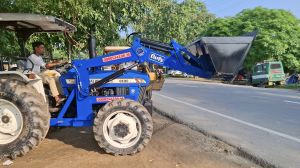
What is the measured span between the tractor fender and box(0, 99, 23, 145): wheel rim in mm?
437

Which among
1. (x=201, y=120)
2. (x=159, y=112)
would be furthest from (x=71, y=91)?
(x=159, y=112)

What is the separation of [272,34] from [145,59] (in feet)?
152

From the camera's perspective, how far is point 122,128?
7.39 metres

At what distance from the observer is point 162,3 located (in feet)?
51.0

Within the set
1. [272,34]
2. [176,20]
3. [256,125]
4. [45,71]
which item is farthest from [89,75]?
[176,20]

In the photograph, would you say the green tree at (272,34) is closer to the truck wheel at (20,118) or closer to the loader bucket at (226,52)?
the loader bucket at (226,52)

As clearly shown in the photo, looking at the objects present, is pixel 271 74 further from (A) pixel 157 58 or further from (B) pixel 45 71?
(B) pixel 45 71

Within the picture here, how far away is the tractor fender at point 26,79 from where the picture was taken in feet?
23.9

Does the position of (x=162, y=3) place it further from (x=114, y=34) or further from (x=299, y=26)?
(x=299, y=26)

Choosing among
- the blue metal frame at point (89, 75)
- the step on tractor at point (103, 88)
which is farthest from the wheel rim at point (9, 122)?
the blue metal frame at point (89, 75)

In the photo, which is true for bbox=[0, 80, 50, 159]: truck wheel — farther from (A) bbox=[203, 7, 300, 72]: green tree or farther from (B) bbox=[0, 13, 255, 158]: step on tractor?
(A) bbox=[203, 7, 300, 72]: green tree

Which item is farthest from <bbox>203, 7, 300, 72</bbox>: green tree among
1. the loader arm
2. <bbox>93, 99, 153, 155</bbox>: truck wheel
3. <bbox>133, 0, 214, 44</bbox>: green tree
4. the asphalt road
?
<bbox>93, 99, 153, 155</bbox>: truck wheel

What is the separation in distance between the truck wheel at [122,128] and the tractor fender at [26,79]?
110cm

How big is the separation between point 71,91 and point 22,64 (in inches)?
46.3
